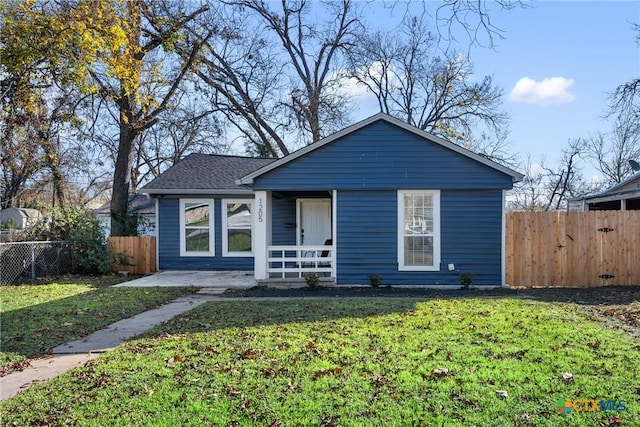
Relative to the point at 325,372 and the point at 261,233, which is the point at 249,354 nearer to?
the point at 325,372

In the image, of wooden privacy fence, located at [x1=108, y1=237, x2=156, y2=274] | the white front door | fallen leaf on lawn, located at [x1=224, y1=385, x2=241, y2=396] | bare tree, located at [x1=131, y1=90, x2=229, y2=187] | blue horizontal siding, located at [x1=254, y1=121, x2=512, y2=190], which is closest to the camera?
fallen leaf on lawn, located at [x1=224, y1=385, x2=241, y2=396]

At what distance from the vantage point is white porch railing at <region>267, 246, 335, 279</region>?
1116 centimetres

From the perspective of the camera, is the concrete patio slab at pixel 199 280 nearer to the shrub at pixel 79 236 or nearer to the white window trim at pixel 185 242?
the white window trim at pixel 185 242

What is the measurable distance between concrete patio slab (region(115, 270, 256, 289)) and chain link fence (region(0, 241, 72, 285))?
299 cm

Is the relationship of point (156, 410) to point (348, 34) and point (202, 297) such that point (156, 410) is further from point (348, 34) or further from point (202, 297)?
point (348, 34)

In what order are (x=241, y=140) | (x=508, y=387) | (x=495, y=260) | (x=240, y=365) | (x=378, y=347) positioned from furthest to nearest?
1. (x=241, y=140)
2. (x=495, y=260)
3. (x=378, y=347)
4. (x=240, y=365)
5. (x=508, y=387)

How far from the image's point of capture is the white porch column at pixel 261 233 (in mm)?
11281

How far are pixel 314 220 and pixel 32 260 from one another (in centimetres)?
813

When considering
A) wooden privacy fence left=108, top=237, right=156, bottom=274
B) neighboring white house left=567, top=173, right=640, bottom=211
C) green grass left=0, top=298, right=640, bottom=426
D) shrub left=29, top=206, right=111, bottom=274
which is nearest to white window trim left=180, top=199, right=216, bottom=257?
wooden privacy fence left=108, top=237, right=156, bottom=274

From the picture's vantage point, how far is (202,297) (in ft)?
32.9

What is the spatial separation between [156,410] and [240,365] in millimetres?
1162

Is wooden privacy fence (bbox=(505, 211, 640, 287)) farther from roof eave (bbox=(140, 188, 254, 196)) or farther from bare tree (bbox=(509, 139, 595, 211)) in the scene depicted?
bare tree (bbox=(509, 139, 595, 211))

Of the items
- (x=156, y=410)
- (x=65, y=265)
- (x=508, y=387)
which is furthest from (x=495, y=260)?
(x=65, y=265)

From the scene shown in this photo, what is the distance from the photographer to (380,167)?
1105cm
